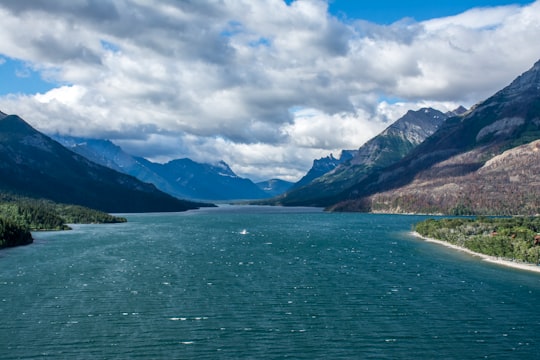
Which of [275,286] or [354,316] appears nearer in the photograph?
[354,316]

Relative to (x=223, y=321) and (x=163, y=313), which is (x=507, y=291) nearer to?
(x=223, y=321)

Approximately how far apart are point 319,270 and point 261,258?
30.9 meters

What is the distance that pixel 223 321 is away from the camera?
86938 mm

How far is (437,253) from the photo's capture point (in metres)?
191

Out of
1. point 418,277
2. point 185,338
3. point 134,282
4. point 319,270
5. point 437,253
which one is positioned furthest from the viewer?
point 437,253

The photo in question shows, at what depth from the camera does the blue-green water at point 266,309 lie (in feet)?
239

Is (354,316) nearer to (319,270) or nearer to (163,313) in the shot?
(163,313)

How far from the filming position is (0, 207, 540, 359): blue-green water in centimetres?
7294

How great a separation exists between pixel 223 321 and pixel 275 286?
33037 millimetres

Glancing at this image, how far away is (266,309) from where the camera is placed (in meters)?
95.4

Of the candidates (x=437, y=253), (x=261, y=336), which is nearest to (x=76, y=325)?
(x=261, y=336)

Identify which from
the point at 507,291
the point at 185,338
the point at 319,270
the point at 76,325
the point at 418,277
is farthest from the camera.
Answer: the point at 319,270

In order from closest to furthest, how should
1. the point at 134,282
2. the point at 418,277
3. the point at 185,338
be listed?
Result: the point at 185,338 < the point at 134,282 < the point at 418,277

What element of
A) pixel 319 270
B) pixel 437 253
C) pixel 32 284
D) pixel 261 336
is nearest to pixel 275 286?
pixel 319 270
